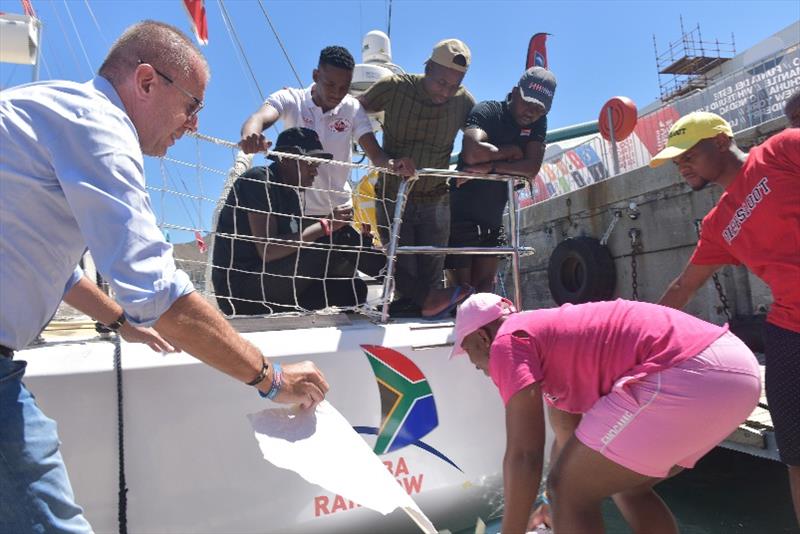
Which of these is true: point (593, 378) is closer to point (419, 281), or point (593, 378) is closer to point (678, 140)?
point (678, 140)

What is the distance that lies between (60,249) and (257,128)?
211cm

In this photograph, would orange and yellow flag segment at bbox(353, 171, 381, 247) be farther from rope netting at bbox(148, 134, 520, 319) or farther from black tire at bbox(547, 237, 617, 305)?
black tire at bbox(547, 237, 617, 305)

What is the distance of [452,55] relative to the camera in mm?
3373

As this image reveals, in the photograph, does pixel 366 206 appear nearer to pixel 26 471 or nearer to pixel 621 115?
pixel 26 471

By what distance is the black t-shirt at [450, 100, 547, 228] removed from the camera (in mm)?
3643

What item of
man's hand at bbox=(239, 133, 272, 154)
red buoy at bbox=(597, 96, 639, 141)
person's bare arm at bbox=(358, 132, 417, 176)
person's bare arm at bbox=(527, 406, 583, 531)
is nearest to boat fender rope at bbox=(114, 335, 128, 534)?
man's hand at bbox=(239, 133, 272, 154)

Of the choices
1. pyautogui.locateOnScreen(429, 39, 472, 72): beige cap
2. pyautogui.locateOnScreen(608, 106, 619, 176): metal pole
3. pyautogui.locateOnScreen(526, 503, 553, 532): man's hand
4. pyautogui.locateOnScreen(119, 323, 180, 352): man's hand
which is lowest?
pyautogui.locateOnScreen(526, 503, 553, 532): man's hand

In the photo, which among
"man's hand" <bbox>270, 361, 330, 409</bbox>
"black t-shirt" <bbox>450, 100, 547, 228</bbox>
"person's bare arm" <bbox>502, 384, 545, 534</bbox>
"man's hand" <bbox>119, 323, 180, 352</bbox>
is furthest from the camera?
"black t-shirt" <bbox>450, 100, 547, 228</bbox>

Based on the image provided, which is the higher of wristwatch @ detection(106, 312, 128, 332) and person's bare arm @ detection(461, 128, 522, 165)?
person's bare arm @ detection(461, 128, 522, 165)

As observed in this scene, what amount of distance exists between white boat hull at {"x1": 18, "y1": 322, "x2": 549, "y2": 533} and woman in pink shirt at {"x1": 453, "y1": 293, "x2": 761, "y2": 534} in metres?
0.78

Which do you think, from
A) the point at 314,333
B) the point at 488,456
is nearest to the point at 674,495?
the point at 488,456

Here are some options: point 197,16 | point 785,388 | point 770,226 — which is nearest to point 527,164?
point 770,226

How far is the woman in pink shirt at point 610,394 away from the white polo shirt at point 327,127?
2.01 metres

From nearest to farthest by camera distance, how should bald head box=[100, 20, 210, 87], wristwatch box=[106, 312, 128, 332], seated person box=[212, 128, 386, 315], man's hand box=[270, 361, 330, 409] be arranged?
bald head box=[100, 20, 210, 87], man's hand box=[270, 361, 330, 409], wristwatch box=[106, 312, 128, 332], seated person box=[212, 128, 386, 315]
